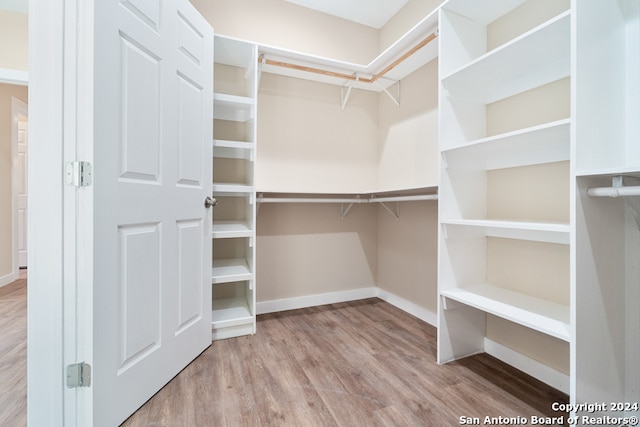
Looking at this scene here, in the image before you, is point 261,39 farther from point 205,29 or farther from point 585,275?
point 585,275

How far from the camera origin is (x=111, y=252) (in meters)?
1.15

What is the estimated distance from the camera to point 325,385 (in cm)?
147

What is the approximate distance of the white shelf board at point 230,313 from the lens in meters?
1.96

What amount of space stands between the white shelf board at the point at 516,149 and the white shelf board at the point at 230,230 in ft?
4.50

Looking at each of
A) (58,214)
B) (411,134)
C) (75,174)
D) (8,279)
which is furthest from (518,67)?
(8,279)

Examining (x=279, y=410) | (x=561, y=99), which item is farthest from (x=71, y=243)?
(x=561, y=99)

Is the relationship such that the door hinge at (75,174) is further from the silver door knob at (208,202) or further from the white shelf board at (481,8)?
the white shelf board at (481,8)

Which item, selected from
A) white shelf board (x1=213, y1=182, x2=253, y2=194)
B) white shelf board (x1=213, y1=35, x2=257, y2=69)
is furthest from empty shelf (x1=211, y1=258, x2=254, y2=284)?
white shelf board (x1=213, y1=35, x2=257, y2=69)

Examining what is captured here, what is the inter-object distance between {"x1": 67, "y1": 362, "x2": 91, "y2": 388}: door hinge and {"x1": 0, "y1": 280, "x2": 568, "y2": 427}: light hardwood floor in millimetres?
284

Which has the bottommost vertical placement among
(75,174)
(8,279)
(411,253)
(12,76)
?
(8,279)

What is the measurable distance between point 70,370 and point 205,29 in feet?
6.20

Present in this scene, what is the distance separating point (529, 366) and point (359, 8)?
2.97 metres

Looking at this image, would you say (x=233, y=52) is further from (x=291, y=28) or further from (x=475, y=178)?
(x=475, y=178)

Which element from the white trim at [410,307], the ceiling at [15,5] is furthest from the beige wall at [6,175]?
the white trim at [410,307]
